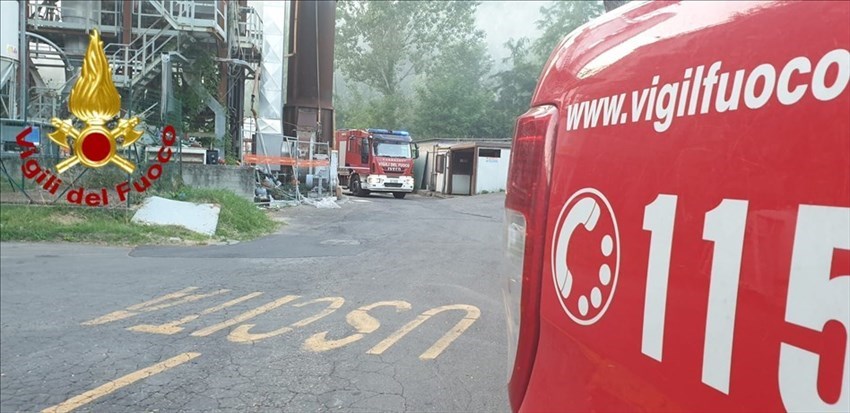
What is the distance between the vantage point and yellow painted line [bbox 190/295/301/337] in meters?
5.02

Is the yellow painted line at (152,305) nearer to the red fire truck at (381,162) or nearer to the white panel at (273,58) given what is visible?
the white panel at (273,58)

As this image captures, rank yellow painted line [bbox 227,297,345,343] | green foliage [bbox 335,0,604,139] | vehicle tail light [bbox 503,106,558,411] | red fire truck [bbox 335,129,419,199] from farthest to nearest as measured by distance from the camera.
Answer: green foliage [bbox 335,0,604,139] < red fire truck [bbox 335,129,419,199] < yellow painted line [bbox 227,297,345,343] < vehicle tail light [bbox 503,106,558,411]

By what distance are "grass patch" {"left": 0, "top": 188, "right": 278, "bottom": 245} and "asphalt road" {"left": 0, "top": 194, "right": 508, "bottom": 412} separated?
0.49 metres

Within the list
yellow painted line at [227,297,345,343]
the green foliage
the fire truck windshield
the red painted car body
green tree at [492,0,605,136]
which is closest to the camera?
the red painted car body

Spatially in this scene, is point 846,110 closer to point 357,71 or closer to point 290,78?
point 290,78

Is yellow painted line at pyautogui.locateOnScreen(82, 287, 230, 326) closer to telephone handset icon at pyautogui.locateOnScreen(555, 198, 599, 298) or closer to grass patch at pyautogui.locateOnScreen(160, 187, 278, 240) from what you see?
grass patch at pyautogui.locateOnScreen(160, 187, 278, 240)

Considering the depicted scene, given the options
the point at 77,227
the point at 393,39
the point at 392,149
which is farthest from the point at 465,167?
the point at 393,39

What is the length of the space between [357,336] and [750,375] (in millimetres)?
4174

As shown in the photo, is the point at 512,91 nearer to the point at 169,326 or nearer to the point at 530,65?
the point at 530,65

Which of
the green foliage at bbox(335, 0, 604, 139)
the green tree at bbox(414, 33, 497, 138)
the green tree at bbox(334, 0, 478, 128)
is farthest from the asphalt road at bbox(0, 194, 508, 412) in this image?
the green tree at bbox(334, 0, 478, 128)

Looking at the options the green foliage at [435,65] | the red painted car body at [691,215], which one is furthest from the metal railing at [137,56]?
the green foliage at [435,65]

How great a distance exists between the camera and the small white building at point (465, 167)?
89.7 ft

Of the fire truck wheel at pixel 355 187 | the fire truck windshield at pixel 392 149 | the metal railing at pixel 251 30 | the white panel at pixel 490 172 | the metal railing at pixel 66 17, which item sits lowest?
the fire truck wheel at pixel 355 187

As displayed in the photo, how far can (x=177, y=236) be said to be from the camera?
10414 millimetres
